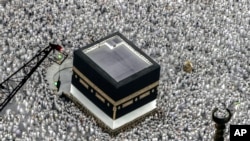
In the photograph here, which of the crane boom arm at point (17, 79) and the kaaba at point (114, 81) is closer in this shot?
the kaaba at point (114, 81)

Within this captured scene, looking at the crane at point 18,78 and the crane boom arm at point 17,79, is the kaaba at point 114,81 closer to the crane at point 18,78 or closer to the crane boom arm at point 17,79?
the crane at point 18,78

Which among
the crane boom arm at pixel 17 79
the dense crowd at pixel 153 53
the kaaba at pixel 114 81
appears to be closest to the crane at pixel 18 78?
the crane boom arm at pixel 17 79

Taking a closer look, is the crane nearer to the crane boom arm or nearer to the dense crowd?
the crane boom arm

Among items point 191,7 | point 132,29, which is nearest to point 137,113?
point 132,29

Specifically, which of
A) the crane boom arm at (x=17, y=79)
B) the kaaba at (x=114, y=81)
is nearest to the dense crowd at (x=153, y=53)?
the crane boom arm at (x=17, y=79)
